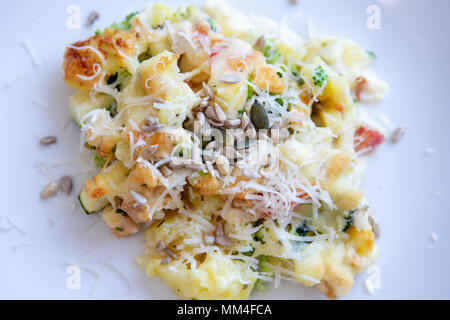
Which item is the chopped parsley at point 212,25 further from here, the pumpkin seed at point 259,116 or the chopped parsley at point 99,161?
the chopped parsley at point 99,161

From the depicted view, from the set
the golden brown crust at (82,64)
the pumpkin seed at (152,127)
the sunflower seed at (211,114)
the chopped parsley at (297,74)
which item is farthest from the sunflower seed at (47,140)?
the chopped parsley at (297,74)

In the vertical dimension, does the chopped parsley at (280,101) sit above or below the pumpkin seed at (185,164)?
above

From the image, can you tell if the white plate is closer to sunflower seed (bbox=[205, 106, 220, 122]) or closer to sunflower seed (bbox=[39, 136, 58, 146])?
sunflower seed (bbox=[39, 136, 58, 146])

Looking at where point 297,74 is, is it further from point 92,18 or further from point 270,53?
point 92,18

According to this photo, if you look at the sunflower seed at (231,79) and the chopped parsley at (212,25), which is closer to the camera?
the sunflower seed at (231,79)

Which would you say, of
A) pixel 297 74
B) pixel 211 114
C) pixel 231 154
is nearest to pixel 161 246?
pixel 231 154
